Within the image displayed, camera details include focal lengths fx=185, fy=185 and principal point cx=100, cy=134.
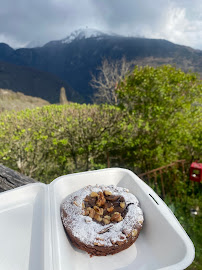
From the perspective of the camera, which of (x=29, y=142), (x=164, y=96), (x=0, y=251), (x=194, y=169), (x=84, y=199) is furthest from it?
(x=164, y=96)

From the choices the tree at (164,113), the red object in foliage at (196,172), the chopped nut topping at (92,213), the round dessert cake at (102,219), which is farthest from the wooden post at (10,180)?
the red object in foliage at (196,172)

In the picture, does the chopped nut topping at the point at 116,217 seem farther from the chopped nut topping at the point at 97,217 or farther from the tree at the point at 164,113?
the tree at the point at 164,113

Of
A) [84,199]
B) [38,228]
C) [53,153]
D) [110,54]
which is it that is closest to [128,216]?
[84,199]

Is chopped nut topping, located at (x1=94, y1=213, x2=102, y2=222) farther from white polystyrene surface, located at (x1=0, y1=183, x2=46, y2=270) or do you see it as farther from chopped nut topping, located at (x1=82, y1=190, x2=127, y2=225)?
white polystyrene surface, located at (x1=0, y1=183, x2=46, y2=270)

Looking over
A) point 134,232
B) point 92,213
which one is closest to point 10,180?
point 92,213

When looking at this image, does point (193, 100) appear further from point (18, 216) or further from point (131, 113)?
point (18, 216)

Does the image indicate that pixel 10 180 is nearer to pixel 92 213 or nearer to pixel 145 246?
pixel 92 213
